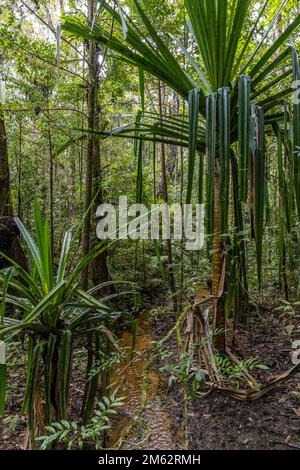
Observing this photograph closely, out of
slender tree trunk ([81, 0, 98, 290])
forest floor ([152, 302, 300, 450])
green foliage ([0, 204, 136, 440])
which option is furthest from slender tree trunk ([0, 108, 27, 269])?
forest floor ([152, 302, 300, 450])

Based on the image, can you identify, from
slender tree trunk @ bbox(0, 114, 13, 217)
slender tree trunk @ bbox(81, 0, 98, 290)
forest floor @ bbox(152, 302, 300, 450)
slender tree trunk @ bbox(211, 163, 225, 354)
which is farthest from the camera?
slender tree trunk @ bbox(0, 114, 13, 217)

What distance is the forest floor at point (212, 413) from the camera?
4.90 ft

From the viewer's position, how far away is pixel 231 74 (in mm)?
1663

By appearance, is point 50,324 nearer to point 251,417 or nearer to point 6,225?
point 251,417

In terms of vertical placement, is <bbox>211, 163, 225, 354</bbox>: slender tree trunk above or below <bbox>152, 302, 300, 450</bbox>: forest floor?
above

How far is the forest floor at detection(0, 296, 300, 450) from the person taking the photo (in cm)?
149

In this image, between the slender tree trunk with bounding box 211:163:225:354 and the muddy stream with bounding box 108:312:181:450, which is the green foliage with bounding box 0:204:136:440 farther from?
the slender tree trunk with bounding box 211:163:225:354

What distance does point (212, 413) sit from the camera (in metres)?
1.72

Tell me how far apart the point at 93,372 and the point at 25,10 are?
3.17 m

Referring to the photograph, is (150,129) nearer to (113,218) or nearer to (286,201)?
A: (286,201)

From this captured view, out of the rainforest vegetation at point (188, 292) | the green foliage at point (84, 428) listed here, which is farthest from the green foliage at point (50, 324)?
the green foliage at point (84, 428)

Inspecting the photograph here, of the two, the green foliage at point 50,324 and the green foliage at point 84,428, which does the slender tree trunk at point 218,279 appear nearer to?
the green foliage at point 50,324

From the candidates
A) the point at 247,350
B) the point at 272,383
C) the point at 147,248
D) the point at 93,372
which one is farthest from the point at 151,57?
the point at 147,248

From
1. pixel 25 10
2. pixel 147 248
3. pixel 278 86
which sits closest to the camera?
pixel 25 10
